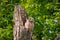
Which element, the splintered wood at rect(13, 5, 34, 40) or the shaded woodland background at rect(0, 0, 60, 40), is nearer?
the splintered wood at rect(13, 5, 34, 40)

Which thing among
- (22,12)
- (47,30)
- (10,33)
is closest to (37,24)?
(47,30)

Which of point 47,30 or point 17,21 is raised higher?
point 17,21

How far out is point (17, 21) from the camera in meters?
3.39

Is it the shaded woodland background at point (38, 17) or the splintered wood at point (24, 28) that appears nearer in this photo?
the splintered wood at point (24, 28)

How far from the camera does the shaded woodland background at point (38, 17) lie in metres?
4.60

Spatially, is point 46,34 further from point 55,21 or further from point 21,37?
point 21,37

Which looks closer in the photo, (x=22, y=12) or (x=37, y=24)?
(x=22, y=12)

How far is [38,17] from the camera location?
186 inches

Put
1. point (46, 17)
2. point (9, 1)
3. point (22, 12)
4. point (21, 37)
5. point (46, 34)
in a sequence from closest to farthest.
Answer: point (21, 37) → point (22, 12) → point (46, 34) → point (46, 17) → point (9, 1)

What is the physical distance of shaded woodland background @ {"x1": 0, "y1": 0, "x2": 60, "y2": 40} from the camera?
15.1ft

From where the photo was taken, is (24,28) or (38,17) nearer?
(24,28)

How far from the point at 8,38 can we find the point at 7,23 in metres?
0.56

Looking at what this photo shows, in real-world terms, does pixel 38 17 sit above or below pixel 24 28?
below

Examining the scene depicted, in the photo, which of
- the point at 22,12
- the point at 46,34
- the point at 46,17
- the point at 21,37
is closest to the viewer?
the point at 21,37
